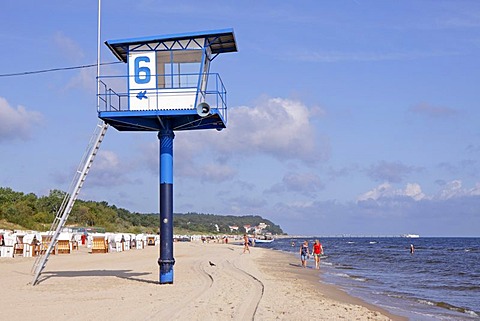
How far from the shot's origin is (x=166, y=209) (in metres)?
17.5

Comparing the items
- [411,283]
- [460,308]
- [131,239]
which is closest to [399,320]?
[460,308]

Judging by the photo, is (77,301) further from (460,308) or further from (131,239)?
(131,239)

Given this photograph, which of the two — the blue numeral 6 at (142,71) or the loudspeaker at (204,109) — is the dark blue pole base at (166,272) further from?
the blue numeral 6 at (142,71)

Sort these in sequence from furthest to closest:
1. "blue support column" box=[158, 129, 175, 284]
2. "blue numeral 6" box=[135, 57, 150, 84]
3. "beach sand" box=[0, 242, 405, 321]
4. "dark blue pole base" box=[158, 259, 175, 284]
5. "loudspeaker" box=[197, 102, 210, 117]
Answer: "blue numeral 6" box=[135, 57, 150, 84] < "dark blue pole base" box=[158, 259, 175, 284] < "blue support column" box=[158, 129, 175, 284] < "loudspeaker" box=[197, 102, 210, 117] < "beach sand" box=[0, 242, 405, 321]

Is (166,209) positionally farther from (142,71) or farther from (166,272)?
(142,71)

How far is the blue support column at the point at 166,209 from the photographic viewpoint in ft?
57.5

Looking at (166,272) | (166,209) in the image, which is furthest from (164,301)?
(166,209)

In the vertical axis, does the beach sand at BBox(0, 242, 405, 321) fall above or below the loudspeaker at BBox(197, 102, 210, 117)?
below

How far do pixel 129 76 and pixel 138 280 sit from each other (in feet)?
22.2

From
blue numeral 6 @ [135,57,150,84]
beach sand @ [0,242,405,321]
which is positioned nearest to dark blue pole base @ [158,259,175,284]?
beach sand @ [0,242,405,321]

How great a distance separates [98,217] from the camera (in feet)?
328

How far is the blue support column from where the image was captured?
17.5m

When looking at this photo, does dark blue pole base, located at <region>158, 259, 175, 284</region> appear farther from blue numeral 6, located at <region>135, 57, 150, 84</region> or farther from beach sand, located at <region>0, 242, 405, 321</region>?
blue numeral 6, located at <region>135, 57, 150, 84</region>

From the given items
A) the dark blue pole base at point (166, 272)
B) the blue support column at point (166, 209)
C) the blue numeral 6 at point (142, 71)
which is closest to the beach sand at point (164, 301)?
the dark blue pole base at point (166, 272)
